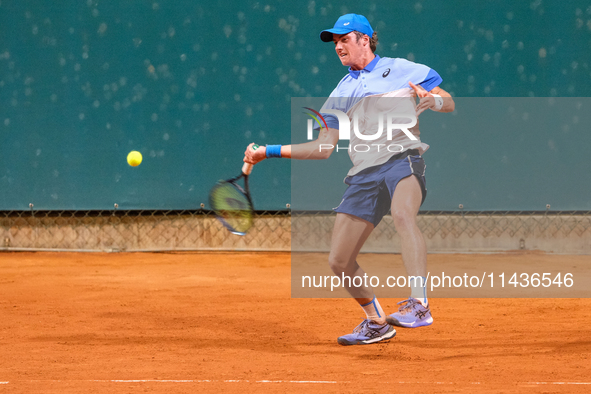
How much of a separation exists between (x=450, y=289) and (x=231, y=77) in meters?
4.02

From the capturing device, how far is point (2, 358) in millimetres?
3848

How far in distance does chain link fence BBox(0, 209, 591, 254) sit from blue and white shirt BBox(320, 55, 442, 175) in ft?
15.0

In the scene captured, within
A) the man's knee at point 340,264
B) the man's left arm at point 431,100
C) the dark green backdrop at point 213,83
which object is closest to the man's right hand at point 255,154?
the man's knee at point 340,264

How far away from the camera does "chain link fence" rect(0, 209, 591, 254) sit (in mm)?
8391

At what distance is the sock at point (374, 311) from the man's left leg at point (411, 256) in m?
0.48

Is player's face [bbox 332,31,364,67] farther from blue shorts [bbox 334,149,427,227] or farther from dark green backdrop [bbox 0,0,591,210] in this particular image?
dark green backdrop [bbox 0,0,591,210]

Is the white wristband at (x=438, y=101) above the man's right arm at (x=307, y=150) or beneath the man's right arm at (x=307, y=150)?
above

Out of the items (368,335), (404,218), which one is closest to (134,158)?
(368,335)

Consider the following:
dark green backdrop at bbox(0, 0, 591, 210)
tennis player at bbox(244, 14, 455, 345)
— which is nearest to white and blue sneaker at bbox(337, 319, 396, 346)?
tennis player at bbox(244, 14, 455, 345)

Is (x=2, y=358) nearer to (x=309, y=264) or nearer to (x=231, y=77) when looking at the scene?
(x=309, y=264)

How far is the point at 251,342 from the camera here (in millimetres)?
4309

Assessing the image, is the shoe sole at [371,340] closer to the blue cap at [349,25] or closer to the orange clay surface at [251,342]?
the orange clay surface at [251,342]

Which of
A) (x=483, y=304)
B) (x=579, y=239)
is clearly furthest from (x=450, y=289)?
(x=579, y=239)

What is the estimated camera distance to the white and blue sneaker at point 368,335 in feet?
13.6
